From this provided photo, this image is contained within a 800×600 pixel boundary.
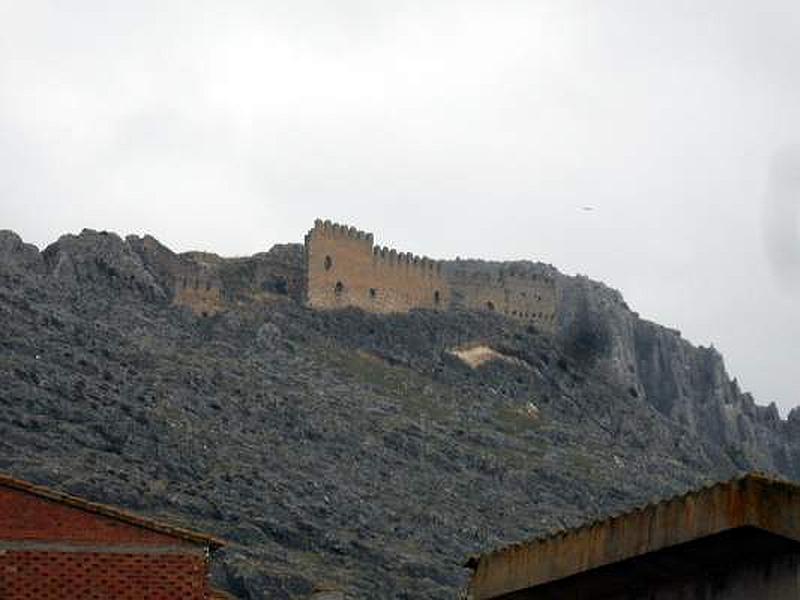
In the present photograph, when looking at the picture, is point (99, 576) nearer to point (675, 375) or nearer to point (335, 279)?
point (335, 279)

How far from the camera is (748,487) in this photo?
10.8 meters

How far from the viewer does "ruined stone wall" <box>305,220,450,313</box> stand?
4604 inches

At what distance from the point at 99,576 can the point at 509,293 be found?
365 ft

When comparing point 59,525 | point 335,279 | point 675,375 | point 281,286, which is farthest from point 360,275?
point 59,525

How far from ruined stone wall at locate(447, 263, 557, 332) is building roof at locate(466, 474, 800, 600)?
111283 millimetres

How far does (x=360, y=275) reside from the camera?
118438 mm

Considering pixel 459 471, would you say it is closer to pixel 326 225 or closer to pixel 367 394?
pixel 367 394

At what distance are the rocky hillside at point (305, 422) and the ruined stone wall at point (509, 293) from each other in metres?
1.70

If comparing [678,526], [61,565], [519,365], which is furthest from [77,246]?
[678,526]

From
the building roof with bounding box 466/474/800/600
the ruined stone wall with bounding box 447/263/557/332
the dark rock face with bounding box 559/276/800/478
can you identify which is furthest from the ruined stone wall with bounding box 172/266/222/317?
the building roof with bounding box 466/474/800/600

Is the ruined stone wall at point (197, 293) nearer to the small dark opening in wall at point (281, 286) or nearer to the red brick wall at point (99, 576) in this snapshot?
the small dark opening in wall at point (281, 286)

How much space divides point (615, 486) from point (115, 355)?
27001 mm

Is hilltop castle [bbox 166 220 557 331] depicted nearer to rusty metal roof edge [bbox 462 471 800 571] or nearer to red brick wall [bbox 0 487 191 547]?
red brick wall [bbox 0 487 191 547]

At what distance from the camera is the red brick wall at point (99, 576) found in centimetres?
1823
